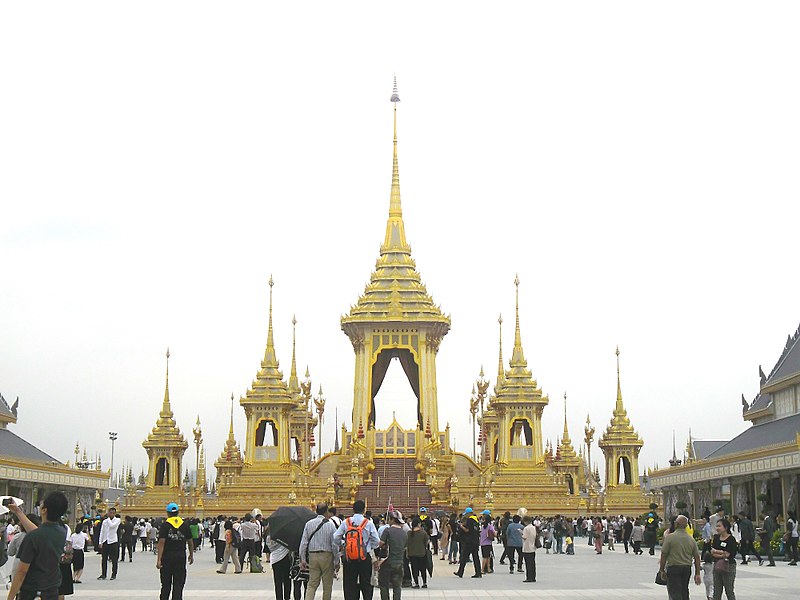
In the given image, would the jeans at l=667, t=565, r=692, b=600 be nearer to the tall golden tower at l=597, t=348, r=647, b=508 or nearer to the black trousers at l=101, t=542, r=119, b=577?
the black trousers at l=101, t=542, r=119, b=577

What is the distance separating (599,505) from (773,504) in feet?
71.3

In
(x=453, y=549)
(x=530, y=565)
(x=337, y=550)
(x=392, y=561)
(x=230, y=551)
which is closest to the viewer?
(x=337, y=550)

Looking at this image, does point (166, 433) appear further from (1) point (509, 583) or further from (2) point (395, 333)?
(1) point (509, 583)

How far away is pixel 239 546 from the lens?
102 feet

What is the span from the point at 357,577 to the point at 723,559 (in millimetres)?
5203

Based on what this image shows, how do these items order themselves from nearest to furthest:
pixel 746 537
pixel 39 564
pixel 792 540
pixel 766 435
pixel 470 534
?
pixel 39 564 < pixel 470 534 < pixel 746 537 < pixel 792 540 < pixel 766 435

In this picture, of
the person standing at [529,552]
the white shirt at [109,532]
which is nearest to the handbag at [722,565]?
the person standing at [529,552]

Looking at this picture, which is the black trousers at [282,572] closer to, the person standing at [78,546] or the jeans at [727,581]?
the jeans at [727,581]

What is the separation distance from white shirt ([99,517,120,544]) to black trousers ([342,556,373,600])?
12.0 m

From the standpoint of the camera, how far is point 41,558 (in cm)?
1138

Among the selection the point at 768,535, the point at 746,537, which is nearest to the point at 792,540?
the point at 768,535

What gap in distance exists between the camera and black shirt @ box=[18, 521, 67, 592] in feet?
37.0

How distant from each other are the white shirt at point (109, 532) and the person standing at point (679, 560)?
15.5 metres

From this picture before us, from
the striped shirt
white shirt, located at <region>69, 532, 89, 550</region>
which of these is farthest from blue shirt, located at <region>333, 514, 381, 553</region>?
white shirt, located at <region>69, 532, 89, 550</region>
